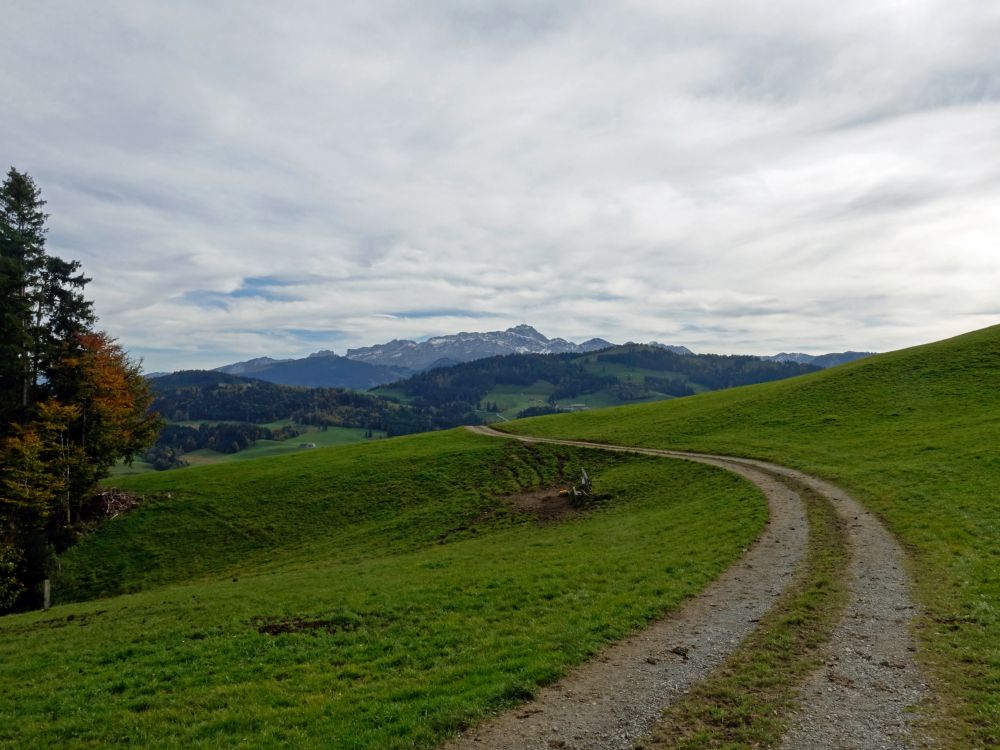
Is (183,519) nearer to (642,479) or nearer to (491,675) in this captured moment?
(642,479)

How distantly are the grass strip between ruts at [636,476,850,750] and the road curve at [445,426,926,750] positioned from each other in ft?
1.02

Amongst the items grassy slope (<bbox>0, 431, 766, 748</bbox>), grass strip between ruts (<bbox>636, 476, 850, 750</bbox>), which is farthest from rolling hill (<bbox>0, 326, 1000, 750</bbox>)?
grass strip between ruts (<bbox>636, 476, 850, 750</bbox>)

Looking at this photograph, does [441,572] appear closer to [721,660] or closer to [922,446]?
[721,660]

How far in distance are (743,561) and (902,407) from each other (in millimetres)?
→ 47023

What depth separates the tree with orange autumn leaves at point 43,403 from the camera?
4169 cm

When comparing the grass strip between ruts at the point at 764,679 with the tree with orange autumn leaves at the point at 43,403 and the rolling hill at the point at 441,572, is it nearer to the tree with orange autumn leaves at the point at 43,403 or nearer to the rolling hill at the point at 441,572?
the rolling hill at the point at 441,572

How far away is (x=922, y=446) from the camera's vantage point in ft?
136

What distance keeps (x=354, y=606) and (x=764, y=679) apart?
15693 mm

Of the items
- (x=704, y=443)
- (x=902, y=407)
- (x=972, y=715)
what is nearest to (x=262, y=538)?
(x=704, y=443)

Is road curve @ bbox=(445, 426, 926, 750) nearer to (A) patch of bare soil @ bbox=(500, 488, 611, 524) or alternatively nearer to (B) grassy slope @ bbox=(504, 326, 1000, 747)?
(B) grassy slope @ bbox=(504, 326, 1000, 747)

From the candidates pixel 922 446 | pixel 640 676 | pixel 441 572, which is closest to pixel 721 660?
pixel 640 676

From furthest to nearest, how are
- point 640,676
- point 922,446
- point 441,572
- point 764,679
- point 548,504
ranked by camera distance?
point 548,504 → point 922,446 → point 441,572 → point 640,676 → point 764,679

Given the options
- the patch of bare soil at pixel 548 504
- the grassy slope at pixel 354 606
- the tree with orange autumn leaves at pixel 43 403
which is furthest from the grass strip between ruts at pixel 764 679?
the tree with orange autumn leaves at pixel 43 403

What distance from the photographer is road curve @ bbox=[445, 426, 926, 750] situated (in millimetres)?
10664
